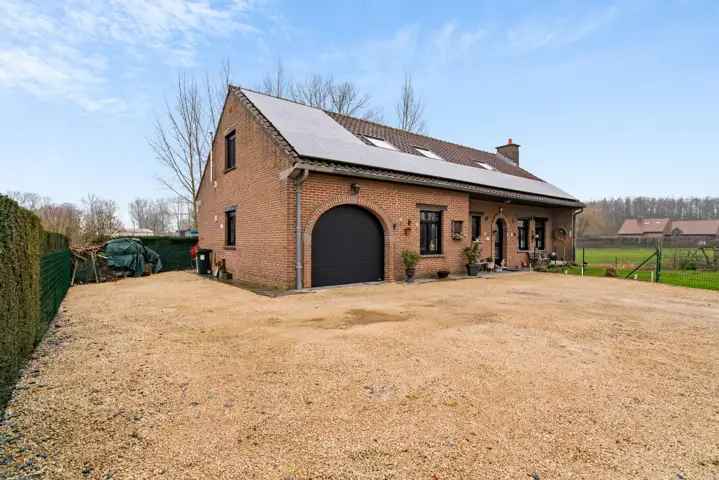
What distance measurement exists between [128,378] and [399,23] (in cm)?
1294

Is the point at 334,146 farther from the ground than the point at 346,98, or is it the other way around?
the point at 346,98

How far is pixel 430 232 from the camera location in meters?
11.6

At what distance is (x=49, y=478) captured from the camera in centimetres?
178

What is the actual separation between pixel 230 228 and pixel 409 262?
695 centimetres

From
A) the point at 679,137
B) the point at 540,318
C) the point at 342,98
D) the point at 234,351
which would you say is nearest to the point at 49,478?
the point at 234,351

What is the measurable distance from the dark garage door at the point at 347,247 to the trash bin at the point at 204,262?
6.58 metres

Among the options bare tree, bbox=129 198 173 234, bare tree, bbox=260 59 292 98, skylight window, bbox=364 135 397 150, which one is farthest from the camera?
bare tree, bbox=129 198 173 234

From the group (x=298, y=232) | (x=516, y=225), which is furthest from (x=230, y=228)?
(x=516, y=225)

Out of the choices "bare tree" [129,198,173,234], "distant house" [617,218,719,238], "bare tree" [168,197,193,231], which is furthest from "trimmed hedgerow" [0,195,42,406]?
"distant house" [617,218,719,238]

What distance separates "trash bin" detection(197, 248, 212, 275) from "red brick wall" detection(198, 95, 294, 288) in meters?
0.30

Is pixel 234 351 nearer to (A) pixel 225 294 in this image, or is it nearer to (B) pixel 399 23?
(A) pixel 225 294

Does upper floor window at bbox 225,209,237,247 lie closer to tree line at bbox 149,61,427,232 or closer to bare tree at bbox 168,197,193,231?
tree line at bbox 149,61,427,232

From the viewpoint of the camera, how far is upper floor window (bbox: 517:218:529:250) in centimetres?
1608

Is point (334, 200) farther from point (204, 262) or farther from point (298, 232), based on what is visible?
point (204, 262)
